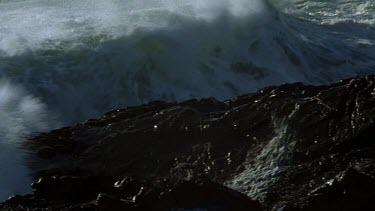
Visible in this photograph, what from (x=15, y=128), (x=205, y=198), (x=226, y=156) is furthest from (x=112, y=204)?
(x=15, y=128)

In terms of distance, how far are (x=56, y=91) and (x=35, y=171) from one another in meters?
5.30

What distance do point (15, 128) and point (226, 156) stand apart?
3.86m

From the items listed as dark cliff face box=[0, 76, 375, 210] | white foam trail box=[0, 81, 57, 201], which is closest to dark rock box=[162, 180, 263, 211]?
dark cliff face box=[0, 76, 375, 210]

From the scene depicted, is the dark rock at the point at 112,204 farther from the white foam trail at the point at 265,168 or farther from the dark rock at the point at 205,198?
the white foam trail at the point at 265,168

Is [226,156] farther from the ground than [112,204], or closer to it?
farther from the ground

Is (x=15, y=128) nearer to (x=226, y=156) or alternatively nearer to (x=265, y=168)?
(x=226, y=156)

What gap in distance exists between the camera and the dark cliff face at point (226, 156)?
6.47m

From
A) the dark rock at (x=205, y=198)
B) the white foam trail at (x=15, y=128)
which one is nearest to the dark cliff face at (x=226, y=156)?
Result: the dark rock at (x=205, y=198)

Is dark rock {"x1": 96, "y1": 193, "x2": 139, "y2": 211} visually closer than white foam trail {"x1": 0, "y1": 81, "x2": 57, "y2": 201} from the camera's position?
Yes

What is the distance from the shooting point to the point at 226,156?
7570 millimetres

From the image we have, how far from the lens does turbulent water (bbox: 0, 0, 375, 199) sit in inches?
520

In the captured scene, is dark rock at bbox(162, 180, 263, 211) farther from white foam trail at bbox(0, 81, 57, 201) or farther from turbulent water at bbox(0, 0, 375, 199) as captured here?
turbulent water at bbox(0, 0, 375, 199)

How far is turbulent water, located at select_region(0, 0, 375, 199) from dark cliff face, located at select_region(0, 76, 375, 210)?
2.23 metres

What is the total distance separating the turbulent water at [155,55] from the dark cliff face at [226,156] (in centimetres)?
223
